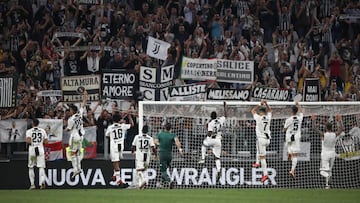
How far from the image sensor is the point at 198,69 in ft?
103

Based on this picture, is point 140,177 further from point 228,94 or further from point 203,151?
point 228,94

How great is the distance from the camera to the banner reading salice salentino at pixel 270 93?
30750mm

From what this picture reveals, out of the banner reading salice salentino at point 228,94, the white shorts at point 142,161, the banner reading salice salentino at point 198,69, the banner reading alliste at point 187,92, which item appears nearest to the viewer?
the white shorts at point 142,161

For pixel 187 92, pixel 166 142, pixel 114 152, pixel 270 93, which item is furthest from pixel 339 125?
pixel 114 152

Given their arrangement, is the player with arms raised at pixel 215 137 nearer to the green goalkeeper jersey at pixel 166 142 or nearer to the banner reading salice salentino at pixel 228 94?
the banner reading salice salentino at pixel 228 94

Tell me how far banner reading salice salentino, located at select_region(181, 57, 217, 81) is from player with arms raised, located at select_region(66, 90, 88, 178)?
3.71 metres

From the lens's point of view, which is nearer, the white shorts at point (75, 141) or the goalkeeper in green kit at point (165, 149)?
the goalkeeper in green kit at point (165, 149)

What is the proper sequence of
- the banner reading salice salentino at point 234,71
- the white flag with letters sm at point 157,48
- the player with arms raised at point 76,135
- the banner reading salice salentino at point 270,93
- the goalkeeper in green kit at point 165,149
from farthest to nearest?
the white flag with letters sm at point 157,48, the banner reading salice salentino at point 234,71, the banner reading salice salentino at point 270,93, the player with arms raised at point 76,135, the goalkeeper in green kit at point 165,149

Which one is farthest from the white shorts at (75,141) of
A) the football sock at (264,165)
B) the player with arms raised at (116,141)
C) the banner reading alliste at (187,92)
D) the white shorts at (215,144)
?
the football sock at (264,165)

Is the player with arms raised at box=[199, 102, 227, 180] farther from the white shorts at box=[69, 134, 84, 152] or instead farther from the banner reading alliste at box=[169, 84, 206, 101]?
the white shorts at box=[69, 134, 84, 152]

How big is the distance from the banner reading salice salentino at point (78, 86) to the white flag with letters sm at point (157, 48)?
286 centimetres

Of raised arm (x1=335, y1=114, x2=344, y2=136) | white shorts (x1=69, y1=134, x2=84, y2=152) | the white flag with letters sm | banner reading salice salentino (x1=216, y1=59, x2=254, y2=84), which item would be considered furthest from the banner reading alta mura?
raised arm (x1=335, y1=114, x2=344, y2=136)

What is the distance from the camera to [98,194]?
1012 inches

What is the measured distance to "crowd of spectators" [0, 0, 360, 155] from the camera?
32.1m
